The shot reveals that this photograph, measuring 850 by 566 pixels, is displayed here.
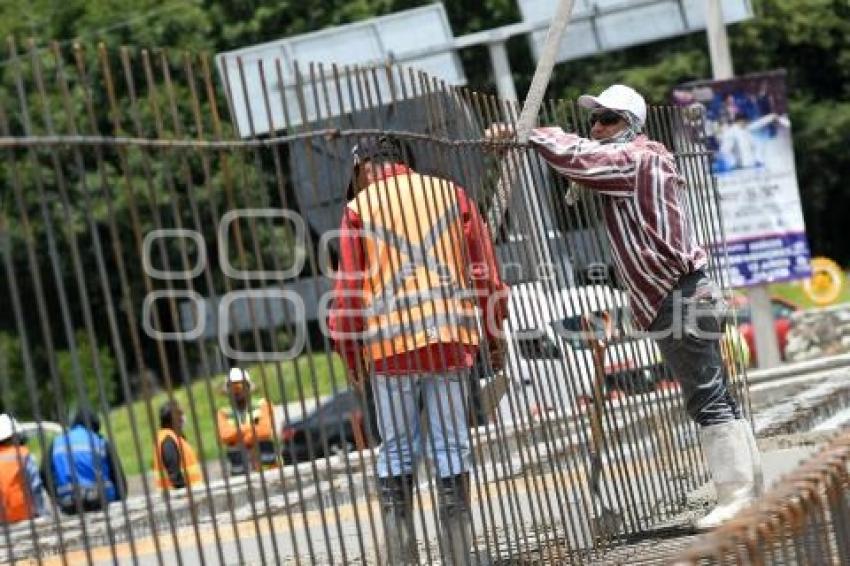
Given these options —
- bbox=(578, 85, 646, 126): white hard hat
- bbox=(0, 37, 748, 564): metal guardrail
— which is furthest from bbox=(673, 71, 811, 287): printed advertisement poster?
bbox=(578, 85, 646, 126): white hard hat

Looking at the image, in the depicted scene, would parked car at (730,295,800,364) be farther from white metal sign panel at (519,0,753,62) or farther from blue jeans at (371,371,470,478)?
blue jeans at (371,371,470,478)

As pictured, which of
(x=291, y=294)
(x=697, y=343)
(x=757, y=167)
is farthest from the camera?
(x=757, y=167)

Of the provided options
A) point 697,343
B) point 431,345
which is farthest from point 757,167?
point 431,345

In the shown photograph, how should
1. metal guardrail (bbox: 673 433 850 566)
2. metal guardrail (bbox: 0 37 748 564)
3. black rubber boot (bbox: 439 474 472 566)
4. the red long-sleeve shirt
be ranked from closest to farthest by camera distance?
metal guardrail (bbox: 673 433 850 566), metal guardrail (bbox: 0 37 748 564), the red long-sleeve shirt, black rubber boot (bbox: 439 474 472 566)

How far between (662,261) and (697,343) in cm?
40

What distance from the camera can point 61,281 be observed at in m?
6.04

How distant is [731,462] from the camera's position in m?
10.2

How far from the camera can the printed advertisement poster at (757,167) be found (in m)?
25.3

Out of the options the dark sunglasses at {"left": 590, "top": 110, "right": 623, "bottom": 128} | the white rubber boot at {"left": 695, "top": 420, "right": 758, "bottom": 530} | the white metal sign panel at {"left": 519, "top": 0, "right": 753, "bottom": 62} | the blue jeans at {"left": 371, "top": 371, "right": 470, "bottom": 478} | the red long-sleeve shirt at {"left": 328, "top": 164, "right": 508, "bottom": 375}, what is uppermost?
the white metal sign panel at {"left": 519, "top": 0, "right": 753, "bottom": 62}

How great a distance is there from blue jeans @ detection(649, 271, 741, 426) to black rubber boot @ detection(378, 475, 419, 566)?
5.49ft

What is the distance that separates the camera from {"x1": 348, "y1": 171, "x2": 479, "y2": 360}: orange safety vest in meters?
8.60

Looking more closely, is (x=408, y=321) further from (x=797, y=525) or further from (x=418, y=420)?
(x=797, y=525)

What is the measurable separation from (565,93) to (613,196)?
42779mm

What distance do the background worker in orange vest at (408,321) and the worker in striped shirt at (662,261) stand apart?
956 mm
